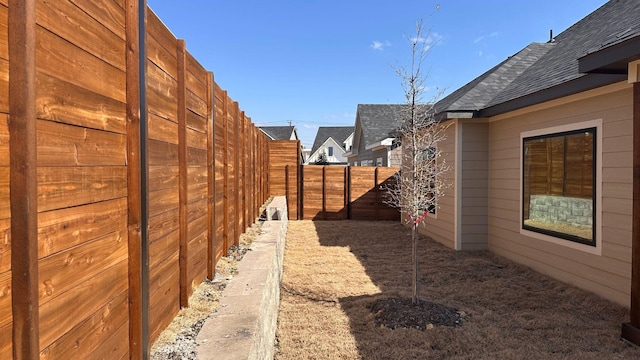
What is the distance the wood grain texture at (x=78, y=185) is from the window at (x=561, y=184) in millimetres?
5473

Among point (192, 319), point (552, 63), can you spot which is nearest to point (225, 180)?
point (192, 319)

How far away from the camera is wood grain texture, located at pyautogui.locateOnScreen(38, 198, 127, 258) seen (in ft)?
3.64

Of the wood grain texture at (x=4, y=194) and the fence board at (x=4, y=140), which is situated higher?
the fence board at (x=4, y=140)

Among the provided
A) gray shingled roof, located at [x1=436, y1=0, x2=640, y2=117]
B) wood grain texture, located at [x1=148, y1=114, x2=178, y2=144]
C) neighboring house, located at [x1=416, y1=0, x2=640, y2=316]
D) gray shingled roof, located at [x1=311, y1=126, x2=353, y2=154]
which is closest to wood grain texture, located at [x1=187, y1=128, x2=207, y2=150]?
wood grain texture, located at [x1=148, y1=114, x2=178, y2=144]

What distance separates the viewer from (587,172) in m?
5.04

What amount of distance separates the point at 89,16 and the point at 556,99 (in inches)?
235

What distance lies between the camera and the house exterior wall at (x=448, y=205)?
776 centimetres

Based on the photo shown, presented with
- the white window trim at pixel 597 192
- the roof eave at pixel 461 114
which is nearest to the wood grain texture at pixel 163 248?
the white window trim at pixel 597 192

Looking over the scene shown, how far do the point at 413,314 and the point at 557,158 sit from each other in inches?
135

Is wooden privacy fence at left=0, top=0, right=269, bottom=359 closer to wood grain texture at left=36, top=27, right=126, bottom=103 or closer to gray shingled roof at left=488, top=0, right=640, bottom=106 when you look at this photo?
wood grain texture at left=36, top=27, right=126, bottom=103

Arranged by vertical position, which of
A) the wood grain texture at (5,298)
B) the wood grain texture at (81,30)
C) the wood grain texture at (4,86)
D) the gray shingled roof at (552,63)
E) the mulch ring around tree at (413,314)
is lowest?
the mulch ring around tree at (413,314)

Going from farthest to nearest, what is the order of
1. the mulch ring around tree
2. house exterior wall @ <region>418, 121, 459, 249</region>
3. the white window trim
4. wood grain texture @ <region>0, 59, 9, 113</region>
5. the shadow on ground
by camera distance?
house exterior wall @ <region>418, 121, 459, 249</region>, the white window trim, the mulch ring around tree, the shadow on ground, wood grain texture @ <region>0, 59, 9, 113</region>

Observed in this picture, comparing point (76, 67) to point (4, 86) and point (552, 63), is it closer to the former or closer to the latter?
point (4, 86)

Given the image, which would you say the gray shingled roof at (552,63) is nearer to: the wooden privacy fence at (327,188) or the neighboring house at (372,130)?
the wooden privacy fence at (327,188)
